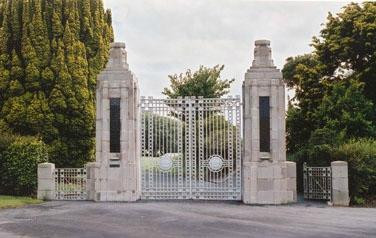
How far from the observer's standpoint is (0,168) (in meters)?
19.4

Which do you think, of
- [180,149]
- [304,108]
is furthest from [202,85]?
[180,149]

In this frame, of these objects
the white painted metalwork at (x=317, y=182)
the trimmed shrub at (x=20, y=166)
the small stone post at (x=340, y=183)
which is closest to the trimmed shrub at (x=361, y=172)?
the small stone post at (x=340, y=183)

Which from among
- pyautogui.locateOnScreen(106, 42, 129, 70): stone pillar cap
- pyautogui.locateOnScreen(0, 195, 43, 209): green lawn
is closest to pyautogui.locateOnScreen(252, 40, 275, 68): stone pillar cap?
pyautogui.locateOnScreen(106, 42, 129, 70): stone pillar cap

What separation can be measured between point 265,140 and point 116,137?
184 inches

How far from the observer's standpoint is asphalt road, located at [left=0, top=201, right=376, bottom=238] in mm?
11703

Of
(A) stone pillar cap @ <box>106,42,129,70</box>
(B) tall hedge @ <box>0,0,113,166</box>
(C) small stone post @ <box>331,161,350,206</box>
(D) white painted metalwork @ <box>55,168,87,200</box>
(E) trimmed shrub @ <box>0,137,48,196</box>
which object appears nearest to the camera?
(C) small stone post @ <box>331,161,350,206</box>

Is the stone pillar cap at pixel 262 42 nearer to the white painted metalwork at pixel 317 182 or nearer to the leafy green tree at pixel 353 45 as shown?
the white painted metalwork at pixel 317 182

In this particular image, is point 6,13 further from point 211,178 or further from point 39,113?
point 211,178

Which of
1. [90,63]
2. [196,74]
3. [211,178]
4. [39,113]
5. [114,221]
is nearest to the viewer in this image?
[114,221]

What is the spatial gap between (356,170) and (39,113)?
13.2 meters

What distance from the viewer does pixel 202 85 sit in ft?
98.2

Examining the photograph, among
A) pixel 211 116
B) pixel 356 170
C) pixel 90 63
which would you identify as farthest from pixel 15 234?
pixel 90 63

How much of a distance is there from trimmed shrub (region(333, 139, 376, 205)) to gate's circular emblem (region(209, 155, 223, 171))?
12.5 feet

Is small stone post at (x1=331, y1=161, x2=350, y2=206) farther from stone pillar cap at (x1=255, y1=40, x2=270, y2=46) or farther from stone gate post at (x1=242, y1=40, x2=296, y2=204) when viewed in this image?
stone pillar cap at (x1=255, y1=40, x2=270, y2=46)
